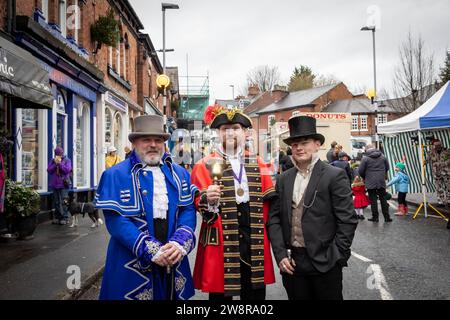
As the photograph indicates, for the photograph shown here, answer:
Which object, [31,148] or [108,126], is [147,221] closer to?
[31,148]

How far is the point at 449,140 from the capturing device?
12.4 meters

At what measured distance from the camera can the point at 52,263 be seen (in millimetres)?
6262

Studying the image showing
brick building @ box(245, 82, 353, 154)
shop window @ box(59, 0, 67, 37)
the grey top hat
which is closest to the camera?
the grey top hat

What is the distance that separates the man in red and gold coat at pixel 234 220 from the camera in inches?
125

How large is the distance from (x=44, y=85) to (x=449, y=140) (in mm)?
10931

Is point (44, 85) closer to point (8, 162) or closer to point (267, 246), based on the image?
point (8, 162)

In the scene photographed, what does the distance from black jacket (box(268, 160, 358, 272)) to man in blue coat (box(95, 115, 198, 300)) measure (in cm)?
68

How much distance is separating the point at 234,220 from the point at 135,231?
0.78 meters

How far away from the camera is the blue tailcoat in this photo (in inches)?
115

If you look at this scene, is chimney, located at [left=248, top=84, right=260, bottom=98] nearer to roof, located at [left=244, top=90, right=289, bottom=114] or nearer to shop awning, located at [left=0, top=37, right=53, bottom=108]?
roof, located at [left=244, top=90, right=289, bottom=114]

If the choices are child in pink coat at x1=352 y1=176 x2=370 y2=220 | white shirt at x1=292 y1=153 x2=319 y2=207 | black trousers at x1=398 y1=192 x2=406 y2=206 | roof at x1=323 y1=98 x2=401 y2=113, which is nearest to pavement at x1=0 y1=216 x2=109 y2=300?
white shirt at x1=292 y1=153 x2=319 y2=207

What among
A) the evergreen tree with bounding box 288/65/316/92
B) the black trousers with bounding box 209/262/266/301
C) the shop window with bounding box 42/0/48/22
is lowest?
the black trousers with bounding box 209/262/266/301

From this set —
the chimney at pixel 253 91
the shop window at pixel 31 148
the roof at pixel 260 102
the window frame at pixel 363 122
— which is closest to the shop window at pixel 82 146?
the shop window at pixel 31 148
